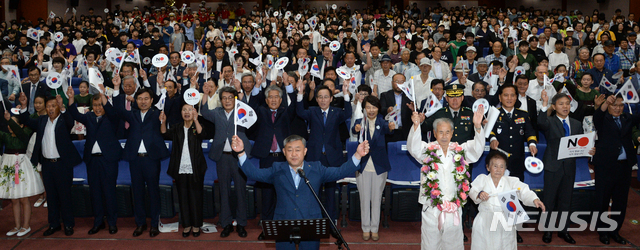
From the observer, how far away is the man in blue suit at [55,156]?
5.85 metres

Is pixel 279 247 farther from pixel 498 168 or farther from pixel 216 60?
pixel 216 60

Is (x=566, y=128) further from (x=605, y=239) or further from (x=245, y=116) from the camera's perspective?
(x=245, y=116)

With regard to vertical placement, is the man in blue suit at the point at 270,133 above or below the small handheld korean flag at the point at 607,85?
below

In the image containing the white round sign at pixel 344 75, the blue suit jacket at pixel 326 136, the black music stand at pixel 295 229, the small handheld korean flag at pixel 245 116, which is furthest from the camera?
the white round sign at pixel 344 75

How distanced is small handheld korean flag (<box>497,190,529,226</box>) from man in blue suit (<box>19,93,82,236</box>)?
5.07 m

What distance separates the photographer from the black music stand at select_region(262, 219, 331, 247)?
10.8 feet

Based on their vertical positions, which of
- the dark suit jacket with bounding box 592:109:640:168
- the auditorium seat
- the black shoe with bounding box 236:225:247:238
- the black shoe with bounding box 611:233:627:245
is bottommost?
the black shoe with bounding box 611:233:627:245

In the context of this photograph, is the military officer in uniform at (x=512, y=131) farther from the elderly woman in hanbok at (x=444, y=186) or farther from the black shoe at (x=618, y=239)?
the elderly woman in hanbok at (x=444, y=186)

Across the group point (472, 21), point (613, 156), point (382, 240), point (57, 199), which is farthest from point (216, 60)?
point (472, 21)

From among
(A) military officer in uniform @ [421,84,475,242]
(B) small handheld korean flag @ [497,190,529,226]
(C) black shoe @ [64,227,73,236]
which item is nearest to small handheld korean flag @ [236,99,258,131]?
(A) military officer in uniform @ [421,84,475,242]

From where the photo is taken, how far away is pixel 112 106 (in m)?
5.92

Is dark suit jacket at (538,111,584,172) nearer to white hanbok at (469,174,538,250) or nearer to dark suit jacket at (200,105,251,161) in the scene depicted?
white hanbok at (469,174,538,250)

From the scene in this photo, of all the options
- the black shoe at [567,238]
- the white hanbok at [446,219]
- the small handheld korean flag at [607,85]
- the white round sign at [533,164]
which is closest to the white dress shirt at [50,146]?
the white hanbok at [446,219]

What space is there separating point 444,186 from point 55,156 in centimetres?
475
